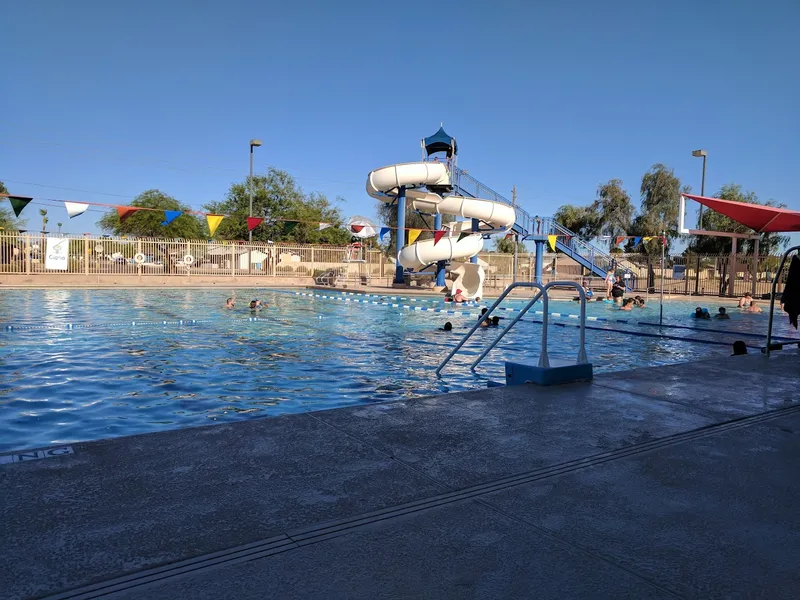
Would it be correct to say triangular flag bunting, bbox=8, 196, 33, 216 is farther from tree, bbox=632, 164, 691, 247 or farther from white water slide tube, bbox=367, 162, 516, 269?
tree, bbox=632, 164, 691, 247

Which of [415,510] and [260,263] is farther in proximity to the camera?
[260,263]

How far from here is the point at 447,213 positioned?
25922mm

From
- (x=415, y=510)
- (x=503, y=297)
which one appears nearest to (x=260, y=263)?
(x=503, y=297)

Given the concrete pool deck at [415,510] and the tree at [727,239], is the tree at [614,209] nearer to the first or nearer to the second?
the tree at [727,239]

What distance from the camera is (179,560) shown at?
222cm

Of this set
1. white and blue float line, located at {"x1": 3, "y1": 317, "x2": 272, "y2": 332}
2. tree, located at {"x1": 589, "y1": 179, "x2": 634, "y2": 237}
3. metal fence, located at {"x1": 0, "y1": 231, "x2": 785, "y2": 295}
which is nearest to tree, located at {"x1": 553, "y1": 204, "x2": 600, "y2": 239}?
tree, located at {"x1": 589, "y1": 179, "x2": 634, "y2": 237}

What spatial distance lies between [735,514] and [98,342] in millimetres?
10913

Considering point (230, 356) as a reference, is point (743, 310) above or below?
above

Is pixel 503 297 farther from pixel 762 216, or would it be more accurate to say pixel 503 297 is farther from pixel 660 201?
pixel 660 201

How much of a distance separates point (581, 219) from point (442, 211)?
26801 mm

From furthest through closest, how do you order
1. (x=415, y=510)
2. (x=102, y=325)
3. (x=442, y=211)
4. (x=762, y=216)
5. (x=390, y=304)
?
(x=442, y=211) < (x=390, y=304) < (x=102, y=325) < (x=762, y=216) < (x=415, y=510)

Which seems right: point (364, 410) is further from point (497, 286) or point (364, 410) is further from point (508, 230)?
point (497, 286)

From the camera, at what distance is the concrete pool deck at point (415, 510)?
210 cm

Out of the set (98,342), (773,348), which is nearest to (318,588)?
(773,348)
